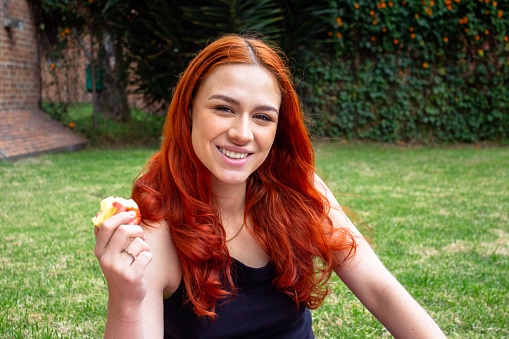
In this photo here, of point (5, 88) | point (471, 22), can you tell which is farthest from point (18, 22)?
point (471, 22)

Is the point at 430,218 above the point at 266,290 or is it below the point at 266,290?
below

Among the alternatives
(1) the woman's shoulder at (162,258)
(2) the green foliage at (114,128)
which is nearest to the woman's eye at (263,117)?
(1) the woman's shoulder at (162,258)

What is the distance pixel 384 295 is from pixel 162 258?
0.80m

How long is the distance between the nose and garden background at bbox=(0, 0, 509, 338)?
1.28m

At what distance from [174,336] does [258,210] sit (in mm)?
543

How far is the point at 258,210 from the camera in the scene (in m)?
1.80

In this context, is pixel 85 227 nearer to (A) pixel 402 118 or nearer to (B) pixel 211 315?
(B) pixel 211 315

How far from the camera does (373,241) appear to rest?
3.53 m

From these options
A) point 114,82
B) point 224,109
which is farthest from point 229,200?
point 114,82

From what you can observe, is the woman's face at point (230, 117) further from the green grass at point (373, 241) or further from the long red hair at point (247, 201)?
the green grass at point (373, 241)

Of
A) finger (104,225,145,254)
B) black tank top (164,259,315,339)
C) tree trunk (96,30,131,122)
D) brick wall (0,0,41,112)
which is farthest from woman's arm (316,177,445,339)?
tree trunk (96,30,131,122)

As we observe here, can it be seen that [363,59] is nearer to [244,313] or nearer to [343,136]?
[343,136]

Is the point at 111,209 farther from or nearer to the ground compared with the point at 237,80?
nearer to the ground

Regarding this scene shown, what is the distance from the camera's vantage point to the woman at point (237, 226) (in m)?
1.52
